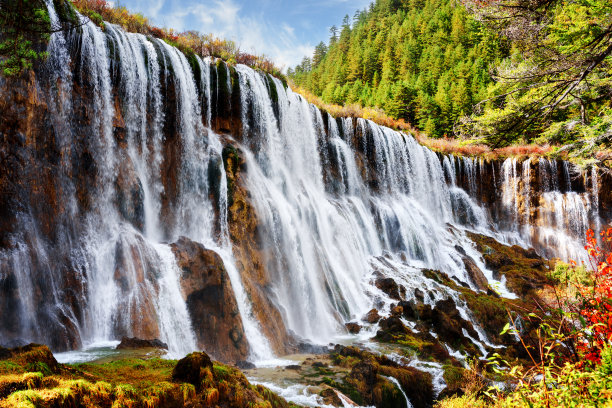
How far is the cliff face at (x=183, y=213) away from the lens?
8.74m

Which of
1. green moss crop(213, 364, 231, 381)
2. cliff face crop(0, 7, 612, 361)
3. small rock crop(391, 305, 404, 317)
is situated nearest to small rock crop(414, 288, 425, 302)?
cliff face crop(0, 7, 612, 361)

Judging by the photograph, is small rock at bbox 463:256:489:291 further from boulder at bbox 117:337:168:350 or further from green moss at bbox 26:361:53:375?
green moss at bbox 26:361:53:375

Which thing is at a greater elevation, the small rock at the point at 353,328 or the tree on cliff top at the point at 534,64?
the tree on cliff top at the point at 534,64

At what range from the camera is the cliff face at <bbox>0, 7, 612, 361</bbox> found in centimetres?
874

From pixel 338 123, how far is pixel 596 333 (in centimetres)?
2235

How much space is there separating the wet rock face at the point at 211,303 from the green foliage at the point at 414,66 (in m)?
33.4

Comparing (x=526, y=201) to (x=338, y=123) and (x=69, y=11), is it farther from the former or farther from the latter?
(x=69, y=11)

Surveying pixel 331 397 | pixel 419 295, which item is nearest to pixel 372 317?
pixel 419 295

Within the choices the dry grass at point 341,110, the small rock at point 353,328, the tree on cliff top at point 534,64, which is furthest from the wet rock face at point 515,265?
the tree on cliff top at point 534,64

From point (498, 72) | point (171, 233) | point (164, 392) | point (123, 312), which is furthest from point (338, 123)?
point (164, 392)

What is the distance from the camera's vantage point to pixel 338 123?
78.2 feet

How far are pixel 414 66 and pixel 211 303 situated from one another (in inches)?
2200

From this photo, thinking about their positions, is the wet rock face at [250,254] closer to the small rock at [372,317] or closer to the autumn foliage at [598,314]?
the small rock at [372,317]

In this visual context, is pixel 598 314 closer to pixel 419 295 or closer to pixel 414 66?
pixel 419 295
